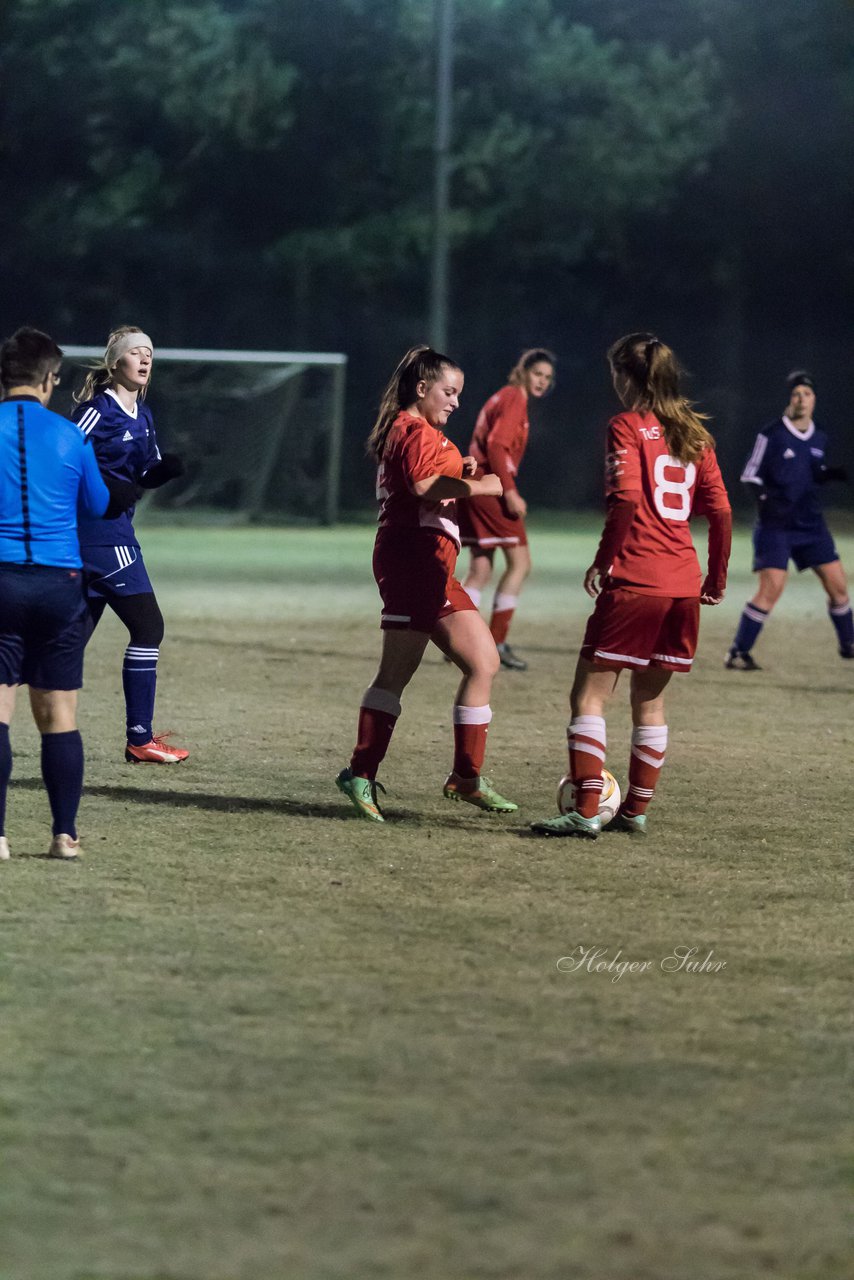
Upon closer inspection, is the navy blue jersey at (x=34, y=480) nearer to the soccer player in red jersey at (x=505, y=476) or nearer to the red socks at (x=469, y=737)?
the red socks at (x=469, y=737)

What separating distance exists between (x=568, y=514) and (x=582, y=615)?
1910 cm

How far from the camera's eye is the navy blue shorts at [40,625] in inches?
241

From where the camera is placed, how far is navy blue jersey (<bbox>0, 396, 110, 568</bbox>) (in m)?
6.11

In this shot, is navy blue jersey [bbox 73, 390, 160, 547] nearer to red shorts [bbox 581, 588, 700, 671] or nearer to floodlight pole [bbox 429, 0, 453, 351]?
red shorts [bbox 581, 588, 700, 671]

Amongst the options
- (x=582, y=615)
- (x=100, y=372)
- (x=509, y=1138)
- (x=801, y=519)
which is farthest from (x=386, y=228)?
(x=509, y=1138)

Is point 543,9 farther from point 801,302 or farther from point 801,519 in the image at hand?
point 801,519

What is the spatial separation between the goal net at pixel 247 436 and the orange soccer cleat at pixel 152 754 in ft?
67.2

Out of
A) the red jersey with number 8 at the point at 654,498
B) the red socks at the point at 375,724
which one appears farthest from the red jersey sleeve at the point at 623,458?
the red socks at the point at 375,724

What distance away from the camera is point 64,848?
21.3 feet

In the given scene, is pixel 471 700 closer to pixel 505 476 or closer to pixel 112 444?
pixel 112 444

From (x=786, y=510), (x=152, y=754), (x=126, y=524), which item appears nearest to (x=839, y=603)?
(x=786, y=510)

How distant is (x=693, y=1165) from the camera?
3.74 m

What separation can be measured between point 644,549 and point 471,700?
990 mm
